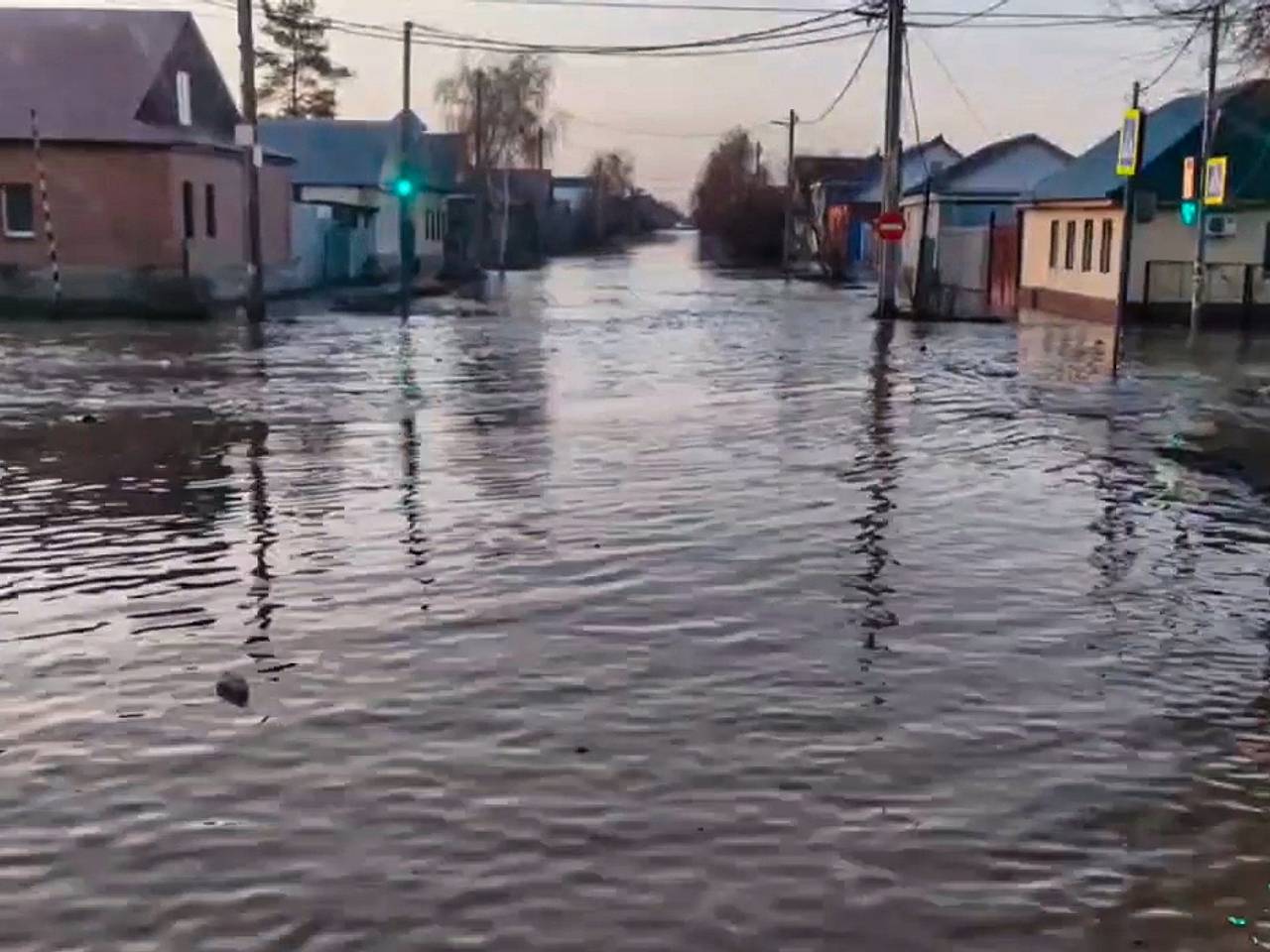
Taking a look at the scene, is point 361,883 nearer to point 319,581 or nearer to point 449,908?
point 449,908

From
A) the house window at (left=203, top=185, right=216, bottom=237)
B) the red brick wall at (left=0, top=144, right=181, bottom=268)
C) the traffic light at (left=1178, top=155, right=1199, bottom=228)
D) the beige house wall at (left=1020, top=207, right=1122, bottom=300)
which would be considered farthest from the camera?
the house window at (left=203, top=185, right=216, bottom=237)

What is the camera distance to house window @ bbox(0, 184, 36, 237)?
127 ft

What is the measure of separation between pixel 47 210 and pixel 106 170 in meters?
1.92

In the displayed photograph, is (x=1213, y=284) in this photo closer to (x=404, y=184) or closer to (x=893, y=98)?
(x=893, y=98)

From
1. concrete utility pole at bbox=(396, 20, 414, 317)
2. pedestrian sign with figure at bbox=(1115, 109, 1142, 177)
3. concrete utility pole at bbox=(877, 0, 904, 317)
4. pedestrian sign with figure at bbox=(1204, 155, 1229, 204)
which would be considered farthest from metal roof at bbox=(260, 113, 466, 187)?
pedestrian sign with figure at bbox=(1115, 109, 1142, 177)

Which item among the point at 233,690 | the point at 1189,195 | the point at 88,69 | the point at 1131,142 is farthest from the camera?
the point at 88,69

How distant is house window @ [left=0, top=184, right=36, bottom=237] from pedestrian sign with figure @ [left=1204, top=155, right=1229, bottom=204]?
26.7 meters

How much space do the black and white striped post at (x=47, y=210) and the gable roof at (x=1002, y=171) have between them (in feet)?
112

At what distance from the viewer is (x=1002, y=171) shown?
62438 millimetres

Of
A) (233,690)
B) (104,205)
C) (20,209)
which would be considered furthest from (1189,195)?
(233,690)

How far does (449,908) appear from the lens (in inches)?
213

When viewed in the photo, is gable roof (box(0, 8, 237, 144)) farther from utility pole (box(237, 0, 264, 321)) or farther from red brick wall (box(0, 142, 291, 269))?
utility pole (box(237, 0, 264, 321))

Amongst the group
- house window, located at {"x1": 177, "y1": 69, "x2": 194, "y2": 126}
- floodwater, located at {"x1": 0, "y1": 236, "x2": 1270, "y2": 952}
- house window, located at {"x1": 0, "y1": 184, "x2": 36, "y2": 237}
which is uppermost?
house window, located at {"x1": 177, "y1": 69, "x2": 194, "y2": 126}

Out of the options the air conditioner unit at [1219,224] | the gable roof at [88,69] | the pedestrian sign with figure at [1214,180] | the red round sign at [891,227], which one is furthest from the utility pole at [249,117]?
the air conditioner unit at [1219,224]
